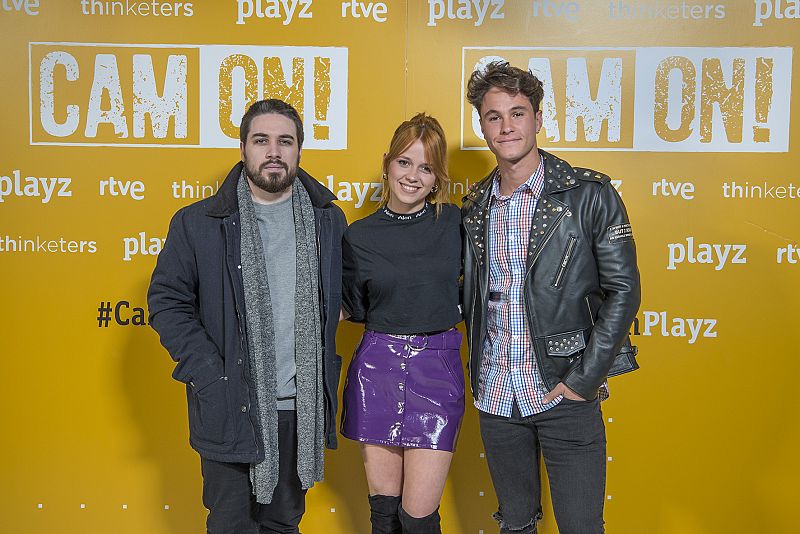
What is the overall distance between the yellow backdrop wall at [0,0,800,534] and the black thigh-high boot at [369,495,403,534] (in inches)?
44.8

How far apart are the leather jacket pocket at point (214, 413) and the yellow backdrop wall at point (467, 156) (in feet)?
3.50

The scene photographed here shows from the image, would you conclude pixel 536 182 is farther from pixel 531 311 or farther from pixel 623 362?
pixel 623 362

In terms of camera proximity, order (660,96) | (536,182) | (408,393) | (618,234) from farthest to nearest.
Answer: (660,96)
(408,393)
(536,182)
(618,234)

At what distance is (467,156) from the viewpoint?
10.7 ft

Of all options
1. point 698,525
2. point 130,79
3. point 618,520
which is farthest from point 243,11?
point 698,525

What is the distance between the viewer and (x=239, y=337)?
2.40 m

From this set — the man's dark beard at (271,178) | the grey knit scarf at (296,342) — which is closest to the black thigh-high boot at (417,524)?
the grey knit scarf at (296,342)

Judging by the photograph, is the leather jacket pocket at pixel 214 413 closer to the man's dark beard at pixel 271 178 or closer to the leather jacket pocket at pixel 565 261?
the man's dark beard at pixel 271 178

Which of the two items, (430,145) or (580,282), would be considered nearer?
(580,282)

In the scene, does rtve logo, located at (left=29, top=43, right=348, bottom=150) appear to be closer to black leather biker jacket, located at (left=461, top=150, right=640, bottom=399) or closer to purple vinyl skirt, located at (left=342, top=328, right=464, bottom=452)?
purple vinyl skirt, located at (left=342, top=328, right=464, bottom=452)

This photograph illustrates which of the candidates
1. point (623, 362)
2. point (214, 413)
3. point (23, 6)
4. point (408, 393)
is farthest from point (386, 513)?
point (23, 6)

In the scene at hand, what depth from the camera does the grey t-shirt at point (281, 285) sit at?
2.48 m

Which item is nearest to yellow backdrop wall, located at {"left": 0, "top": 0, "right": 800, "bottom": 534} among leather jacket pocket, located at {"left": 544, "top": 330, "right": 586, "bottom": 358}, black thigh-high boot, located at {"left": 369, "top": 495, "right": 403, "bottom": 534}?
leather jacket pocket, located at {"left": 544, "top": 330, "right": 586, "bottom": 358}

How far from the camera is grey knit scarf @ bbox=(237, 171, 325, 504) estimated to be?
240 cm
